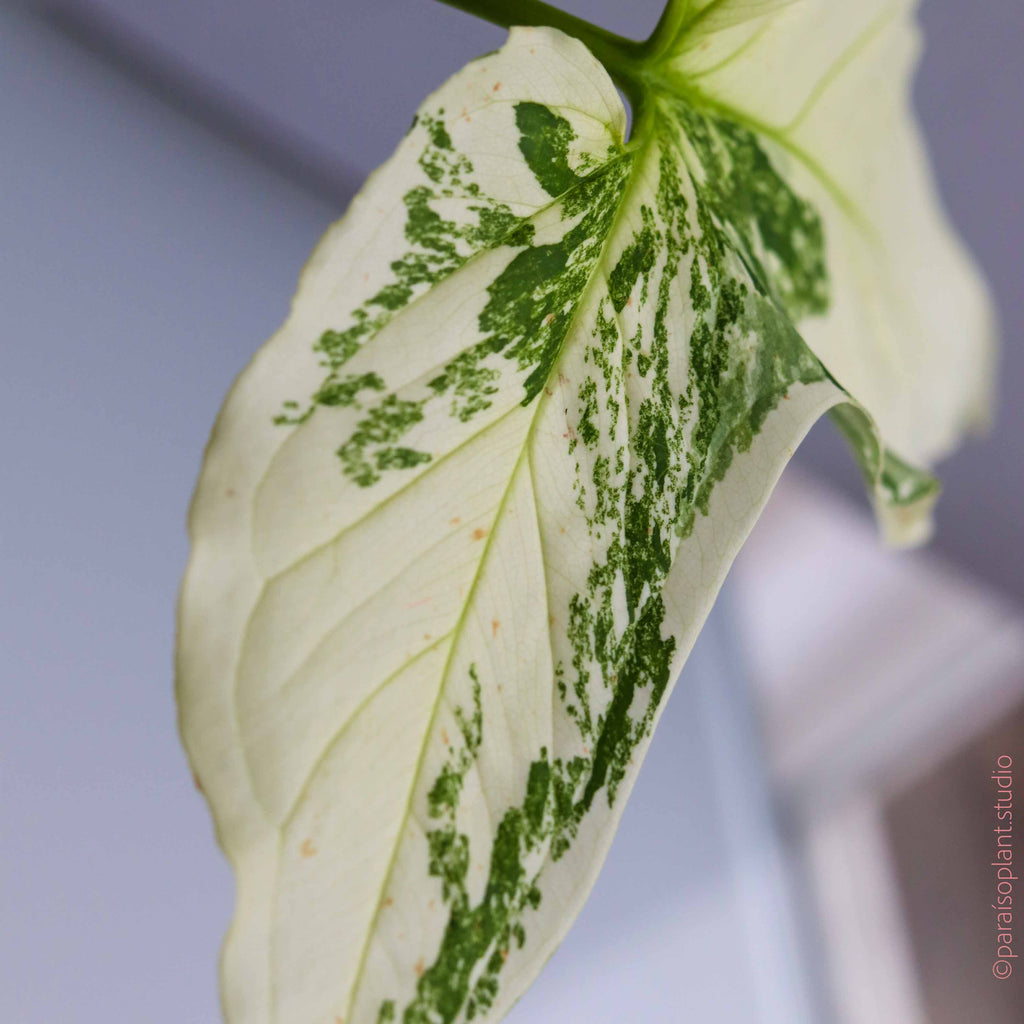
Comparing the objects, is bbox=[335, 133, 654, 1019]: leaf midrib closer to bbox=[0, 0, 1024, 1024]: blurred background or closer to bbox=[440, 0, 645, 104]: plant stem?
bbox=[440, 0, 645, 104]: plant stem

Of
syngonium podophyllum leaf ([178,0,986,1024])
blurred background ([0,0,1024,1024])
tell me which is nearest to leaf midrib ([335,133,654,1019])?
syngonium podophyllum leaf ([178,0,986,1024])

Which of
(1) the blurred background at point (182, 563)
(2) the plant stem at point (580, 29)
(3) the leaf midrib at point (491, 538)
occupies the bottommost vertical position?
(1) the blurred background at point (182, 563)

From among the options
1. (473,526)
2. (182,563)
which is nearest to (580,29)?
(473,526)

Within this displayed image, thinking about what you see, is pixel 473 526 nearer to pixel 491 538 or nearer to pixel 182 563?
pixel 491 538

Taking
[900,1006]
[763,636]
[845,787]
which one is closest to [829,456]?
[763,636]

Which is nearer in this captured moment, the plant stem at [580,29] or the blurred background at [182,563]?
the plant stem at [580,29]

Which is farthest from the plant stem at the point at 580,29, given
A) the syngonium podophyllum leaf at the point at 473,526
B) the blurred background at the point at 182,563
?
the blurred background at the point at 182,563

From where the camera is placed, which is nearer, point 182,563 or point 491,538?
point 491,538

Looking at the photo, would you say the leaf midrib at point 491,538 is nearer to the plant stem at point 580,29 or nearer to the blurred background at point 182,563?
the plant stem at point 580,29
